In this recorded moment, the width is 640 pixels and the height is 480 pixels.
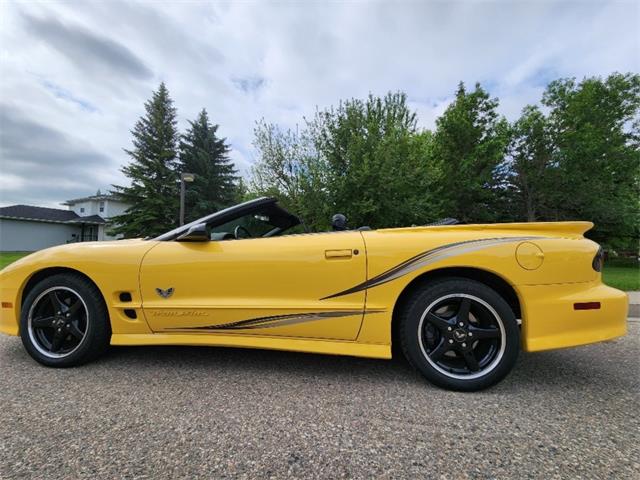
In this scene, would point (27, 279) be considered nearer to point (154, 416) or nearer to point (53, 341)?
point (53, 341)

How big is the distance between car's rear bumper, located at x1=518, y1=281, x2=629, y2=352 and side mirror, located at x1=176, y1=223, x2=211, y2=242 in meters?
2.10

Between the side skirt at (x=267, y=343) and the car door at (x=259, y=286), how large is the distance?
41mm

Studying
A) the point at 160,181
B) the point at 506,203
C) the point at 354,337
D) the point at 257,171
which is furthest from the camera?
the point at 160,181

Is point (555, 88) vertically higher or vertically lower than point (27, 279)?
higher

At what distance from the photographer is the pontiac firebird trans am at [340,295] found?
1.93 meters

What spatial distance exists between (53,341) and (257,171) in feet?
37.4

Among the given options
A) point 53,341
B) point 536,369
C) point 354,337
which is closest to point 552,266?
point 536,369

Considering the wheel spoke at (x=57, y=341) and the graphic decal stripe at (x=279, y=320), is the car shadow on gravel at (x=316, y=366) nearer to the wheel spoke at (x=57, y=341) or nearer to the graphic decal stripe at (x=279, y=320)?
the wheel spoke at (x=57, y=341)

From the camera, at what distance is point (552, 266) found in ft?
6.33

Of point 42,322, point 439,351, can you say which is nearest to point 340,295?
point 439,351

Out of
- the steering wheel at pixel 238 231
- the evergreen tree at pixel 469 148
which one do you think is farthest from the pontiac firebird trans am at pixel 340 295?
the evergreen tree at pixel 469 148

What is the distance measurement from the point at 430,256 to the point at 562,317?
87cm

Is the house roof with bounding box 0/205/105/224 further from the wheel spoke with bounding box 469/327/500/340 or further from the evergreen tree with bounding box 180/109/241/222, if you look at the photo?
the wheel spoke with bounding box 469/327/500/340

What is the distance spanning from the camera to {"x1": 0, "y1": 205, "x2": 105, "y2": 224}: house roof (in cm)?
2709
